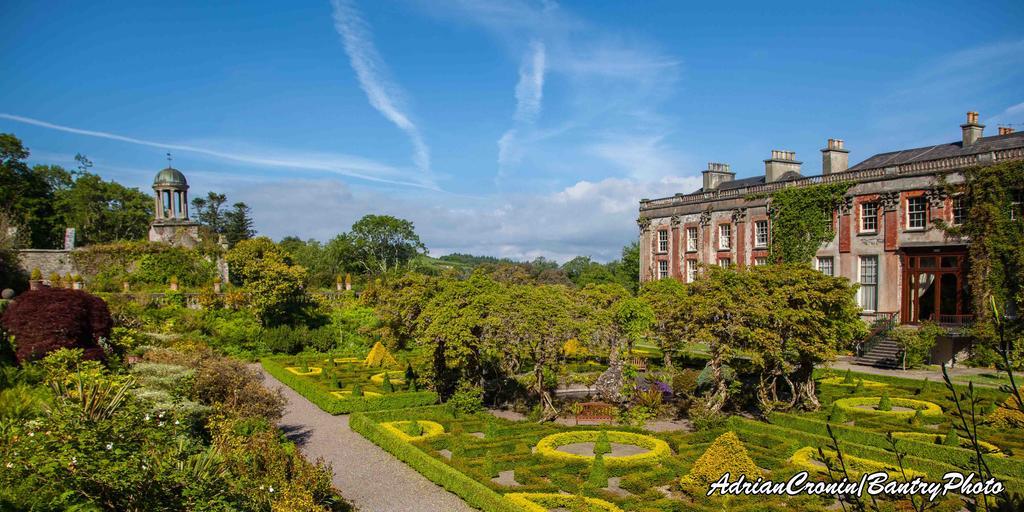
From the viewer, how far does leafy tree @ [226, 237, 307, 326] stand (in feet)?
131

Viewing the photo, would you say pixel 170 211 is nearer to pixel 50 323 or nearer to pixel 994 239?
Result: pixel 50 323

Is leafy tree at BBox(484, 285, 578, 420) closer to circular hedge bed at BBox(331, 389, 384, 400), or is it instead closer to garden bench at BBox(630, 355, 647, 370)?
circular hedge bed at BBox(331, 389, 384, 400)

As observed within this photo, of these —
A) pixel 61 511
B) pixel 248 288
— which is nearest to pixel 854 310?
pixel 61 511

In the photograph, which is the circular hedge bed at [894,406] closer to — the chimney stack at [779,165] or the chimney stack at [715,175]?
the chimney stack at [779,165]

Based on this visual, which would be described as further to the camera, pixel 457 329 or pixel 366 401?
pixel 366 401

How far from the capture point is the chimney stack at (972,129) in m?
34.2

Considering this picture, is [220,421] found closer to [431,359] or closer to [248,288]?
[431,359]

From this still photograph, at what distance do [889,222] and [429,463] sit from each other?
28.7 m

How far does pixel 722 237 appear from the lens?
4397 cm

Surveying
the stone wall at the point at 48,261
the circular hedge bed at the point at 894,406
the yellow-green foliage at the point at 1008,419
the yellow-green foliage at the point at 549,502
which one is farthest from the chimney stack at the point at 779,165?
the stone wall at the point at 48,261

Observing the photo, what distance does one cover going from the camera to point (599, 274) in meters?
79.9

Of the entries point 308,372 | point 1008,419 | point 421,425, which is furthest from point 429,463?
point 308,372

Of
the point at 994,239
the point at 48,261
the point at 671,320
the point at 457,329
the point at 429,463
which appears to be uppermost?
the point at 994,239

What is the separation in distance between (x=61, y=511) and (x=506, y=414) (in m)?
15.2
